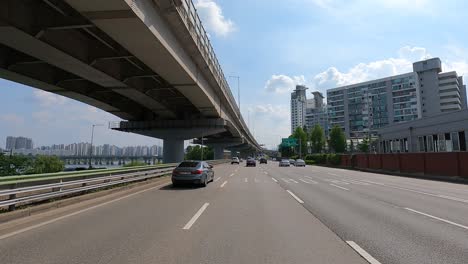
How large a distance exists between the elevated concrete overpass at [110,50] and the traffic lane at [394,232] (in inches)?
374

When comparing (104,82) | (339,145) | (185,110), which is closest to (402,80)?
(339,145)

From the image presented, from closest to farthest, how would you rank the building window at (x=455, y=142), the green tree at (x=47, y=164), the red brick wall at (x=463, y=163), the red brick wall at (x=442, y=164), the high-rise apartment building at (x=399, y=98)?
A: the red brick wall at (x=463, y=163) < the red brick wall at (x=442, y=164) < the building window at (x=455, y=142) < the green tree at (x=47, y=164) < the high-rise apartment building at (x=399, y=98)

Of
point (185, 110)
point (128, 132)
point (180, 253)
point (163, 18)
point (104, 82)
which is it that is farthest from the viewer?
point (128, 132)

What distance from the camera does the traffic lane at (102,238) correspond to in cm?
602

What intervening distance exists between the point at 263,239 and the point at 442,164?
27.0 metres

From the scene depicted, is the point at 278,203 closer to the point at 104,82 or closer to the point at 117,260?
the point at 117,260

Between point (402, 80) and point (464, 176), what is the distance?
14011 cm

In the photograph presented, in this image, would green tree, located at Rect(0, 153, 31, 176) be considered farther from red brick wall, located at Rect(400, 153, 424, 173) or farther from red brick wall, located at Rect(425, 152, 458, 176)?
red brick wall, located at Rect(425, 152, 458, 176)

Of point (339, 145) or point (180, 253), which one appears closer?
point (180, 253)

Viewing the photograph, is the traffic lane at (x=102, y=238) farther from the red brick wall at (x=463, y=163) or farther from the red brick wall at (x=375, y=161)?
Result: the red brick wall at (x=375, y=161)

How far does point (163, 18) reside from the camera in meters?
16.7

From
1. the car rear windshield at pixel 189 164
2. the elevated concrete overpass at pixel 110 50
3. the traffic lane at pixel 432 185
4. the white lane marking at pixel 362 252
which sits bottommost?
the white lane marking at pixel 362 252

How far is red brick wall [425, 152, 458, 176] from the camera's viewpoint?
90.7ft

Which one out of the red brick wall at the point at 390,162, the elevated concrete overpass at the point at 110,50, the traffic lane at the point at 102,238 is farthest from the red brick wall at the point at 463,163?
the traffic lane at the point at 102,238
